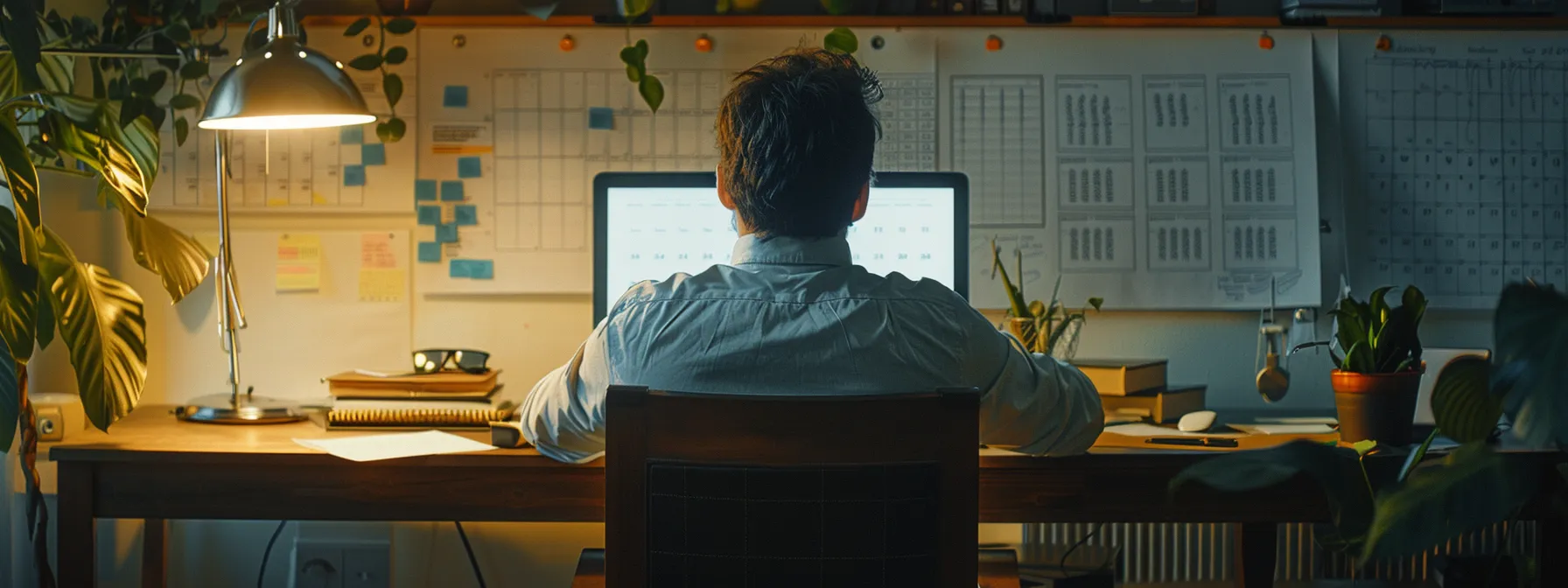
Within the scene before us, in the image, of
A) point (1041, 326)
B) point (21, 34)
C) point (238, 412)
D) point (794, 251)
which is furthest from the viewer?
point (1041, 326)

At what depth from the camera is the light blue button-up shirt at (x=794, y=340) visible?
133 cm

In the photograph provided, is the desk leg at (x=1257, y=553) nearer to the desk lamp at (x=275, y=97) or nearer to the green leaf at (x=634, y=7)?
the green leaf at (x=634, y=7)

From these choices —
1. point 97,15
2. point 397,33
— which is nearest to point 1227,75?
point 397,33

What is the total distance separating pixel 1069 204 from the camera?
2.57m

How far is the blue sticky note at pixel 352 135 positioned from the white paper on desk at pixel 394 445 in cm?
77

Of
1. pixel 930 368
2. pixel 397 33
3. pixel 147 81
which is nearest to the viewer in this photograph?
pixel 930 368

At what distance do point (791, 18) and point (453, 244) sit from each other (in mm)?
796

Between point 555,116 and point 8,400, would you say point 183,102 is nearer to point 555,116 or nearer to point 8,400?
point 555,116

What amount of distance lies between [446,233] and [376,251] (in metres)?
0.15

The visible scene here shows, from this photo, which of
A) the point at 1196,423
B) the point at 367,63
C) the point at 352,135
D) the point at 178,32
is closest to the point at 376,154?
the point at 352,135

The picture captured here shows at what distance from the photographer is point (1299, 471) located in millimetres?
1196

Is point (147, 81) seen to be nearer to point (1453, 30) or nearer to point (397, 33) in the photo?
point (397, 33)

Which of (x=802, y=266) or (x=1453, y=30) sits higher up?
(x=1453, y=30)

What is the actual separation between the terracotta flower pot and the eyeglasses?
1383 mm
